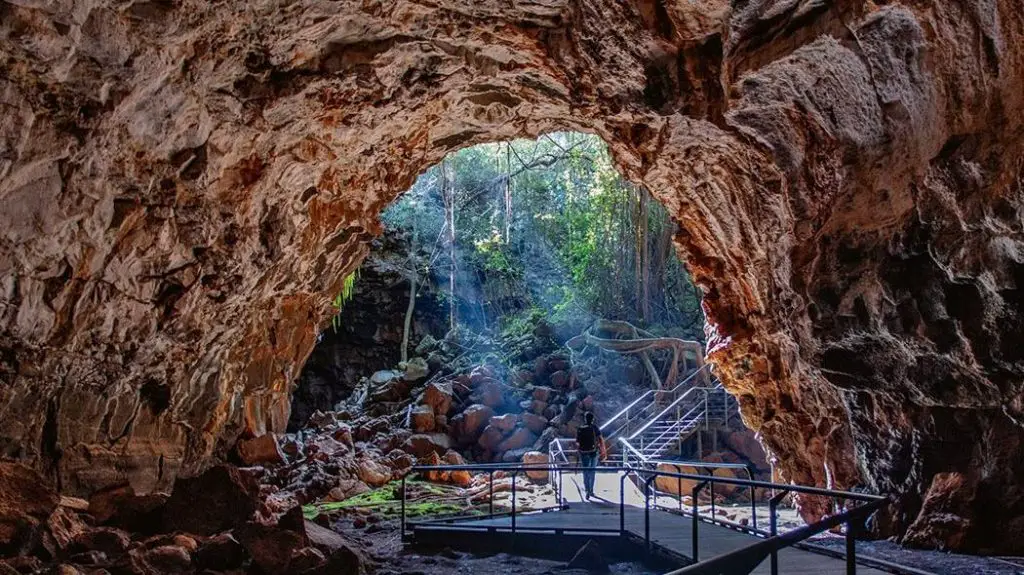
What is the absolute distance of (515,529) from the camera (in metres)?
7.77

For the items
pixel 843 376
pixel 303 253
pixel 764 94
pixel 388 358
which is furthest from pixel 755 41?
pixel 388 358

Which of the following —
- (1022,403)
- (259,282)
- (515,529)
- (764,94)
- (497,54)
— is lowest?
(515,529)

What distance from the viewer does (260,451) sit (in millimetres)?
13258

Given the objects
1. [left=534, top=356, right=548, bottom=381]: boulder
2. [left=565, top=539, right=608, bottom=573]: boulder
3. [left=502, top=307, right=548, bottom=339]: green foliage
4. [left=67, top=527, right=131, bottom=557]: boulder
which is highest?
[left=502, top=307, right=548, bottom=339]: green foliage

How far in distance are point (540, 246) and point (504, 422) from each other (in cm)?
921

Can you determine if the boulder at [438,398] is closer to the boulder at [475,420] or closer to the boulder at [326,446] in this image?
the boulder at [475,420]

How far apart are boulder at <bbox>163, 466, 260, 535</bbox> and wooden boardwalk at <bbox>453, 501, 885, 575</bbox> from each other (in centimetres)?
270

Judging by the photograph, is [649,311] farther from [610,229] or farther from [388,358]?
[388,358]

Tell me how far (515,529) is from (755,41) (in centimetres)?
554

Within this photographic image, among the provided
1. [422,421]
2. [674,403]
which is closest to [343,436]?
[422,421]

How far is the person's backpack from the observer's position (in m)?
9.98

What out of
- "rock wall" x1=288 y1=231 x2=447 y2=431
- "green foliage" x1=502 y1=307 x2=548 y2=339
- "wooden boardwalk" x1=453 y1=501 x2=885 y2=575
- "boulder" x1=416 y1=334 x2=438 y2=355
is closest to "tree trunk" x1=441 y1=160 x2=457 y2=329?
"boulder" x1=416 y1=334 x2=438 y2=355

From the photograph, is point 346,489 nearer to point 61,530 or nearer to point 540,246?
point 61,530

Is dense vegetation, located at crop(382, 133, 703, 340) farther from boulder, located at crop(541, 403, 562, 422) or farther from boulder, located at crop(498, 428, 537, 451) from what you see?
boulder, located at crop(498, 428, 537, 451)
